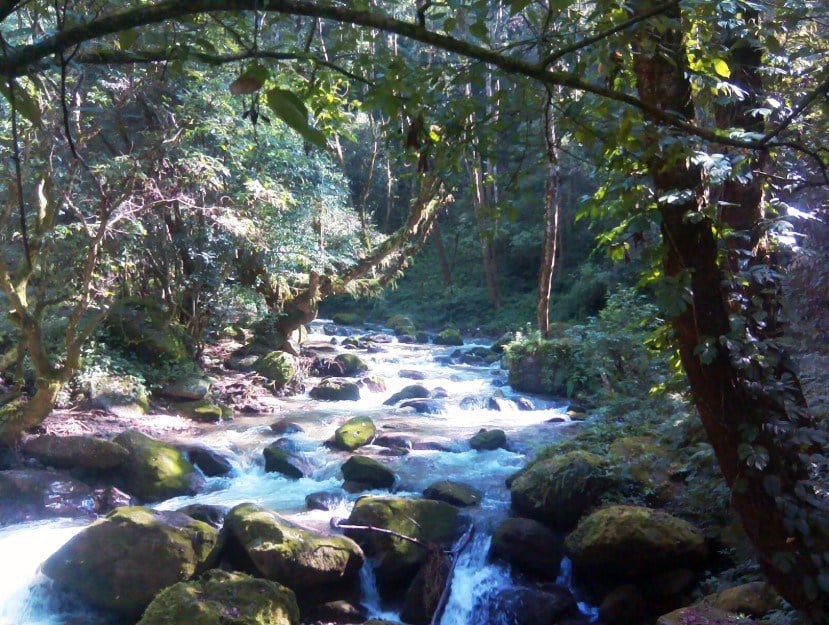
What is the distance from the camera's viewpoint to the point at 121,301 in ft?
34.4

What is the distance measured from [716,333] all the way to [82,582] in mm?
5677

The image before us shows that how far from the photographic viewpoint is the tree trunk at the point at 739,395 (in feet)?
8.84

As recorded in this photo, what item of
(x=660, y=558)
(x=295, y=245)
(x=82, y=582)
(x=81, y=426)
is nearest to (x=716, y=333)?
(x=660, y=558)

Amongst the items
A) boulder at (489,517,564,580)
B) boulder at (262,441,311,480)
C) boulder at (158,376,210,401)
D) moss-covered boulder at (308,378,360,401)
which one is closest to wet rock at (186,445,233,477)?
boulder at (262,441,311,480)

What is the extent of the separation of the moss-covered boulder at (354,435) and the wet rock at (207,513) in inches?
99.9

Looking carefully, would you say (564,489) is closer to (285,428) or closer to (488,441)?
(488,441)

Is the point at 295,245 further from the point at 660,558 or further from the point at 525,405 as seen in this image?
the point at 660,558

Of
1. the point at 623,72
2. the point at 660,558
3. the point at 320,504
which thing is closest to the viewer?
the point at 623,72

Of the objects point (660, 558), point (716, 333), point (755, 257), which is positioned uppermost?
point (755, 257)

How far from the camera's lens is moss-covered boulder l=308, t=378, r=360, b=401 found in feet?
44.7

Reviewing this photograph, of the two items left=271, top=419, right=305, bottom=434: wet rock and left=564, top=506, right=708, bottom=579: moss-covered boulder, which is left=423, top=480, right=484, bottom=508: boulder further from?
left=271, top=419, right=305, bottom=434: wet rock

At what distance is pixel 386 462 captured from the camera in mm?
9211

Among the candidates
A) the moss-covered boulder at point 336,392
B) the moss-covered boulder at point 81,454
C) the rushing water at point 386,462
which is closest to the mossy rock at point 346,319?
the rushing water at point 386,462

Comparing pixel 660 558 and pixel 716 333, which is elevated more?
pixel 716 333
